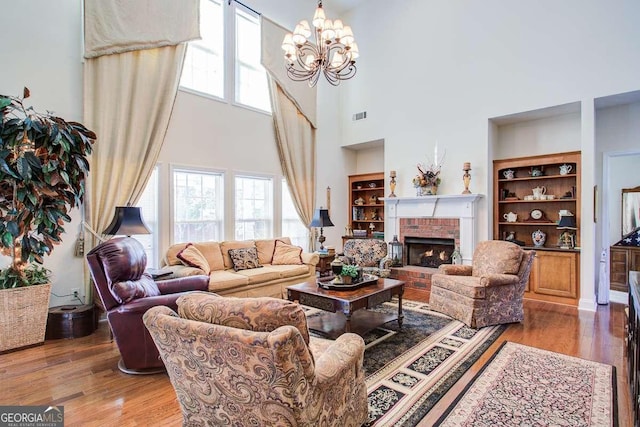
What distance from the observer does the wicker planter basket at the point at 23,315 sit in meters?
3.23

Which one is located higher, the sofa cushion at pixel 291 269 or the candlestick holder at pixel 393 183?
the candlestick holder at pixel 393 183

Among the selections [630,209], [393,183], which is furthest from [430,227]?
[630,209]

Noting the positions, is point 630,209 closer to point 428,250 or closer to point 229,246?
point 428,250

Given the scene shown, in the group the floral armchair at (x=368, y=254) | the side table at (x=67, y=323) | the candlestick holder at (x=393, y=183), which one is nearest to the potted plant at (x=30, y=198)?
the side table at (x=67, y=323)

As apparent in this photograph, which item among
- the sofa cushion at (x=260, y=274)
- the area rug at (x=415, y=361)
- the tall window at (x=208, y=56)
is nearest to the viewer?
the area rug at (x=415, y=361)

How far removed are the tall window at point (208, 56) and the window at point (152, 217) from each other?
1578mm

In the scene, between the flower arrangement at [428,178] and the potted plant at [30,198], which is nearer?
the potted plant at [30,198]

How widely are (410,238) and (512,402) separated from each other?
4.34 metres

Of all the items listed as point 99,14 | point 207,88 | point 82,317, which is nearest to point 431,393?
point 82,317

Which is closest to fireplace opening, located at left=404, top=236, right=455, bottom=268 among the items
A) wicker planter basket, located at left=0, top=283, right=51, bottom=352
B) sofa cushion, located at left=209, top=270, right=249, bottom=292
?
sofa cushion, located at left=209, top=270, right=249, bottom=292

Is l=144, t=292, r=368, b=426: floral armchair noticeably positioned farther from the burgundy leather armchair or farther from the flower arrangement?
the flower arrangement

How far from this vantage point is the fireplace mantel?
5752 millimetres

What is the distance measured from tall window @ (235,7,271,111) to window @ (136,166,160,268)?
2.07 metres

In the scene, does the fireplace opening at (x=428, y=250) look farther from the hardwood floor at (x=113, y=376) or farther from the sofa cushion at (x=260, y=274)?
the sofa cushion at (x=260, y=274)
